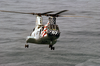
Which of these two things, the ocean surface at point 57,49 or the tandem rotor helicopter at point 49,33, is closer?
the tandem rotor helicopter at point 49,33

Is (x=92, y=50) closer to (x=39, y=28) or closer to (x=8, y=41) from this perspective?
(x=39, y=28)

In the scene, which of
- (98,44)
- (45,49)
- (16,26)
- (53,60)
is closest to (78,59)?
(53,60)

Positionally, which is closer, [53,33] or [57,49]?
[53,33]

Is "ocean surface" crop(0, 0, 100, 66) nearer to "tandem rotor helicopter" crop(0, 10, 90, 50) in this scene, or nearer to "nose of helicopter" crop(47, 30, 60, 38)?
"tandem rotor helicopter" crop(0, 10, 90, 50)

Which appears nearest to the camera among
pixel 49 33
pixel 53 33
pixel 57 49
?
pixel 53 33

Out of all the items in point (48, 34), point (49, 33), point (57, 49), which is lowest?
point (57, 49)

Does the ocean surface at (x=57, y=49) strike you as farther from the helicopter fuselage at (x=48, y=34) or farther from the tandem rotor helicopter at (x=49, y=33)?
the helicopter fuselage at (x=48, y=34)

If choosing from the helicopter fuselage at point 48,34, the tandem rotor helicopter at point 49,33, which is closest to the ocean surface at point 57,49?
the tandem rotor helicopter at point 49,33

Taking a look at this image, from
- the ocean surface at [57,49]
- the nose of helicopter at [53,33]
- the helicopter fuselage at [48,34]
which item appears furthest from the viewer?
the ocean surface at [57,49]

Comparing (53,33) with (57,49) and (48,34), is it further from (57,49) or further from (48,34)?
(57,49)

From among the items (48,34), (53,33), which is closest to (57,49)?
(48,34)

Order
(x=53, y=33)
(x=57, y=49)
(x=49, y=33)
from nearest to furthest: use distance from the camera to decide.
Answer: (x=53, y=33), (x=49, y=33), (x=57, y=49)

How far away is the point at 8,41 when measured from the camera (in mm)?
51688

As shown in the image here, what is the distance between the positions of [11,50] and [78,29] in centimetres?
2501
